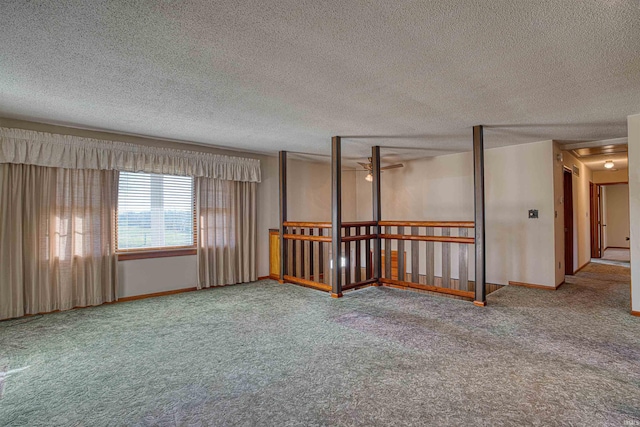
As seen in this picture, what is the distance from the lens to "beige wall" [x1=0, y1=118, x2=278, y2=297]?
4262 mm

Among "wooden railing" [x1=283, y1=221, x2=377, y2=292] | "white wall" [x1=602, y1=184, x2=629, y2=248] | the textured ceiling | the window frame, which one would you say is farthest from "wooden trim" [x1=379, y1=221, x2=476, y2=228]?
"white wall" [x1=602, y1=184, x2=629, y2=248]

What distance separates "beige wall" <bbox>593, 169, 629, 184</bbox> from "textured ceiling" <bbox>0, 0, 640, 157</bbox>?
5605mm

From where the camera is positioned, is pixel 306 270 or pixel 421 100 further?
pixel 306 270

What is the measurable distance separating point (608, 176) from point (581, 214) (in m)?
2.81

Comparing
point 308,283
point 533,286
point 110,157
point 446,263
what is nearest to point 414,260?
point 446,263

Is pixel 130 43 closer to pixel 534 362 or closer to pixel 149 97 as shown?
pixel 149 97

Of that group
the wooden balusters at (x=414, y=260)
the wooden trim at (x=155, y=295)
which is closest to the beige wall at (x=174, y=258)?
the wooden trim at (x=155, y=295)

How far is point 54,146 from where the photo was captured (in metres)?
3.91

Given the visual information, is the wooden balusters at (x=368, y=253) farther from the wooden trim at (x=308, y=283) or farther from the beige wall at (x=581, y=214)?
the beige wall at (x=581, y=214)

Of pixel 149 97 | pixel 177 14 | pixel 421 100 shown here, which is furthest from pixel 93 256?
pixel 421 100

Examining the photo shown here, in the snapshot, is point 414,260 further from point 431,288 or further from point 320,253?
point 320,253

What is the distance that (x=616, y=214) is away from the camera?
1044 centimetres

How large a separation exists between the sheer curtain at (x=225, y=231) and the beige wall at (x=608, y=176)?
8759 mm

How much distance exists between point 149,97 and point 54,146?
178 centimetres
